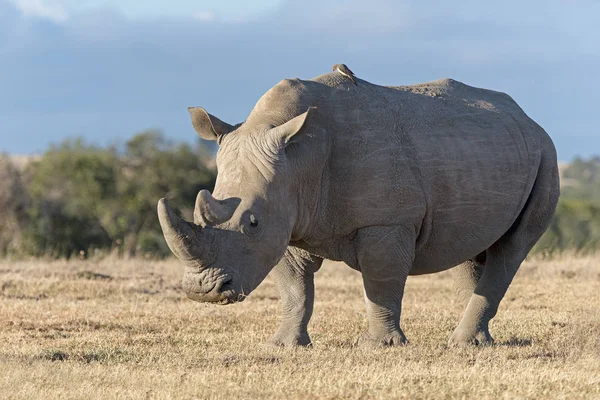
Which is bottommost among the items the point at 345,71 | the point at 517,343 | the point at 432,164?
the point at 517,343

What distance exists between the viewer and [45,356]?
9.30 metres

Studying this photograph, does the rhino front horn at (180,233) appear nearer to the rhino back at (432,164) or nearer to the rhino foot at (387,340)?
the rhino back at (432,164)

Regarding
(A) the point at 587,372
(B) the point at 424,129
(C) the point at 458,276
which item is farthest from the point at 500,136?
(A) the point at 587,372

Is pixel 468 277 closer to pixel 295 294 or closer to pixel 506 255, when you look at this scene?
pixel 506 255

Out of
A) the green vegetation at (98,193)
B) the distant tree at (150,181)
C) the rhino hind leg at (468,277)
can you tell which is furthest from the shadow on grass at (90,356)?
the distant tree at (150,181)

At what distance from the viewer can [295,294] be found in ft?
34.8

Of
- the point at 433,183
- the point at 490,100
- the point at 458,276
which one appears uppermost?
the point at 490,100

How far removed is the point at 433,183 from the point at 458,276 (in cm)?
239

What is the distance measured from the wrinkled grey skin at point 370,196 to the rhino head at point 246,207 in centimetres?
1

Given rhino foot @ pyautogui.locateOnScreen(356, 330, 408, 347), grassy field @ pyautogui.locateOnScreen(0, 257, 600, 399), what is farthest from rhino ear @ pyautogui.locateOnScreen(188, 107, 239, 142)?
rhino foot @ pyautogui.locateOnScreen(356, 330, 408, 347)

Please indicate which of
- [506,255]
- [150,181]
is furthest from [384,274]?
[150,181]

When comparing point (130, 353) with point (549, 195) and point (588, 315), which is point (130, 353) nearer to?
point (549, 195)

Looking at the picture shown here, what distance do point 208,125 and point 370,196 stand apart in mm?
1501

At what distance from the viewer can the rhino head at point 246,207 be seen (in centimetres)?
860
